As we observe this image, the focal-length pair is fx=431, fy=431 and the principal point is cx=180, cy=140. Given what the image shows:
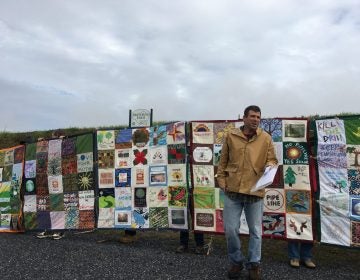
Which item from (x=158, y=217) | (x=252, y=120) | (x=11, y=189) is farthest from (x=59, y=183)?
(x=252, y=120)

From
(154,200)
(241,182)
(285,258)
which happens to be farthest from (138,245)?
(241,182)

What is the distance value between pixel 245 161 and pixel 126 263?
2.54 metres

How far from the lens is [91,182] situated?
8906 millimetres

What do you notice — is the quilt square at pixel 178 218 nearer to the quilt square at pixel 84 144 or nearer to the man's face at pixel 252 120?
the quilt square at pixel 84 144

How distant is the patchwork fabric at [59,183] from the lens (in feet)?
29.6

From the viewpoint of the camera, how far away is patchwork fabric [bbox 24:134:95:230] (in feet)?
29.6

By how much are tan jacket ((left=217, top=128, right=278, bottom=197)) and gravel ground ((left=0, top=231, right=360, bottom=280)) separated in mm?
1291

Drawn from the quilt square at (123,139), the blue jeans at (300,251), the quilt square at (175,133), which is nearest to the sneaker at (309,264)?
the blue jeans at (300,251)

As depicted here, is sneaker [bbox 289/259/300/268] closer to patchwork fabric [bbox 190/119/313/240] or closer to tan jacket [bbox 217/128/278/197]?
patchwork fabric [bbox 190/119/313/240]

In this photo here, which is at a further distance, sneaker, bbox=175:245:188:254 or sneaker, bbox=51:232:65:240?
sneaker, bbox=51:232:65:240

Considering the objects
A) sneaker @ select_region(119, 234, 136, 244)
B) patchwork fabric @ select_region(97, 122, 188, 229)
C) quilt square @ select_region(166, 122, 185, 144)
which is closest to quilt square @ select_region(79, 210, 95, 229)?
patchwork fabric @ select_region(97, 122, 188, 229)

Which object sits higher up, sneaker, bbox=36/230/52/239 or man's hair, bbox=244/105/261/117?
man's hair, bbox=244/105/261/117

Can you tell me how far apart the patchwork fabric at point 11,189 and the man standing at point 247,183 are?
6.09 m

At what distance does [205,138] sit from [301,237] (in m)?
2.33
